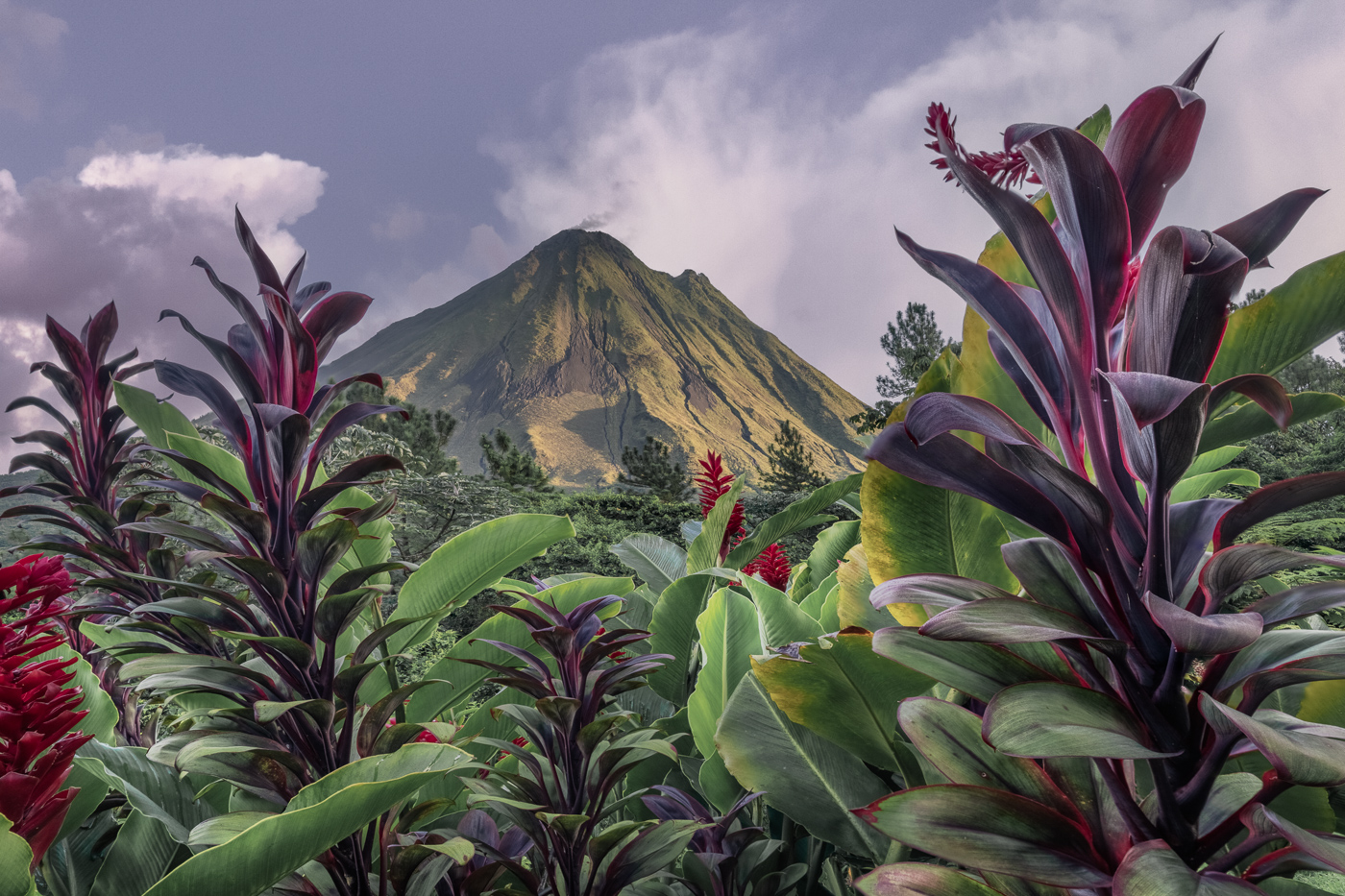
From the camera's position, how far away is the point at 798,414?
9138 centimetres

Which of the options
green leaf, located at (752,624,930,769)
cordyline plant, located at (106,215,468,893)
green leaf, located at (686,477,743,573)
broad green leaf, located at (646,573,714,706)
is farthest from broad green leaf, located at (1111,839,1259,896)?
green leaf, located at (686,477,743,573)

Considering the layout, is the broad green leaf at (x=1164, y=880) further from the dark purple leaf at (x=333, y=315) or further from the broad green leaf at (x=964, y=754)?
the dark purple leaf at (x=333, y=315)

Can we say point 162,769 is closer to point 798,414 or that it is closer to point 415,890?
point 415,890

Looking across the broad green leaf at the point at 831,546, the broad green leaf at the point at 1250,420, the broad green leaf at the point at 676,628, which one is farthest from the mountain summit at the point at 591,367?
the broad green leaf at the point at 1250,420

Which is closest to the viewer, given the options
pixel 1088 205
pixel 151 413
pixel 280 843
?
pixel 1088 205

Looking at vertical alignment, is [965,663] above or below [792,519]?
below

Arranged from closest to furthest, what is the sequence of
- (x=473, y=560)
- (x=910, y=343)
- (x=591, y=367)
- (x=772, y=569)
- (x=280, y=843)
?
(x=280, y=843) → (x=473, y=560) → (x=772, y=569) → (x=910, y=343) → (x=591, y=367)

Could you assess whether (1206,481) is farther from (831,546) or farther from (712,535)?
(712,535)

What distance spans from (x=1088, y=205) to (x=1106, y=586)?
0.89ft

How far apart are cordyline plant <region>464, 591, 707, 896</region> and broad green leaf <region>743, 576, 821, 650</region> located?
0.18 meters

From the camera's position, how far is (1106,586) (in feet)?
1.54

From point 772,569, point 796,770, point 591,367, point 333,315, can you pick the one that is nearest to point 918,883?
point 796,770

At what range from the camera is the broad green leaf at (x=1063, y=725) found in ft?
1.28

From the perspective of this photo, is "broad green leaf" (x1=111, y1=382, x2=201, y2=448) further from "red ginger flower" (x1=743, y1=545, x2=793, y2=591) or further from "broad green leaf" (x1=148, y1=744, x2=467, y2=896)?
"red ginger flower" (x1=743, y1=545, x2=793, y2=591)
